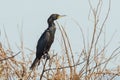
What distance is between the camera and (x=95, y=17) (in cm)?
402

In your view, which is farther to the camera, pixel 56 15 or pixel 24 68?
pixel 56 15

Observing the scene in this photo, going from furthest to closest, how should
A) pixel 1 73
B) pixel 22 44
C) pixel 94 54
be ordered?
pixel 22 44 → pixel 94 54 → pixel 1 73

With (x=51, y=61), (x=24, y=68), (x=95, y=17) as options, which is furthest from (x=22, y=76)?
(x=95, y=17)

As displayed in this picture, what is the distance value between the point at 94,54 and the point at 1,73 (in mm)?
957

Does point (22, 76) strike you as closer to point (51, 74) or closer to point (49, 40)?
point (51, 74)

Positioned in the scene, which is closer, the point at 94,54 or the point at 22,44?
the point at 94,54

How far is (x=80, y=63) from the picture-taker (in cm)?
380

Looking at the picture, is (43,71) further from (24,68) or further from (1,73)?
(1,73)

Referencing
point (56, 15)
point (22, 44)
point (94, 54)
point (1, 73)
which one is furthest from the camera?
point (56, 15)

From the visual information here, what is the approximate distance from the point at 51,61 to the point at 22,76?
1.31 feet

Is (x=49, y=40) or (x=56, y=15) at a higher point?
(x=56, y=15)

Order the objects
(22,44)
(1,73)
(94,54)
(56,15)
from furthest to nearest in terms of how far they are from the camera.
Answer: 1. (56,15)
2. (22,44)
3. (94,54)
4. (1,73)

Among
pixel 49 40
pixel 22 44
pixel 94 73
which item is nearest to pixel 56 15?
pixel 49 40

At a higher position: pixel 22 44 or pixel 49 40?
pixel 22 44
